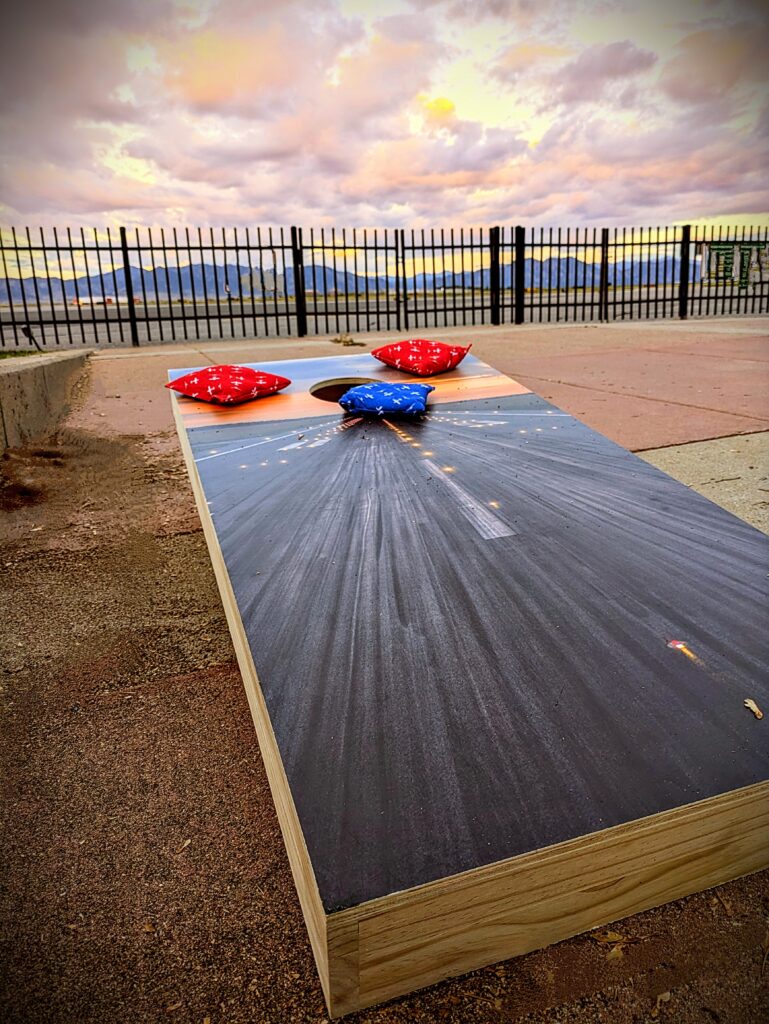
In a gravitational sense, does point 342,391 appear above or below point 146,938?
above

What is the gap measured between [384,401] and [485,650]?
5.59 ft

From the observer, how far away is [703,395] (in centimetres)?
503

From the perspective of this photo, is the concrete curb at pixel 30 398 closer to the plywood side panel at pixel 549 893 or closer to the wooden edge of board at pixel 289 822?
the wooden edge of board at pixel 289 822

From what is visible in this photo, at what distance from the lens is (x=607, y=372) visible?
6160 millimetres

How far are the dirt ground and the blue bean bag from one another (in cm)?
102

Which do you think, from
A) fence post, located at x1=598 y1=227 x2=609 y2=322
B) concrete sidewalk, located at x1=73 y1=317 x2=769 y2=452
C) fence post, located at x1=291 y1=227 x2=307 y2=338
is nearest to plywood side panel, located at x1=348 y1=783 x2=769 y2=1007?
concrete sidewalk, located at x1=73 y1=317 x2=769 y2=452

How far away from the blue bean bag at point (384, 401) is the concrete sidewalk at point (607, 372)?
146 centimetres

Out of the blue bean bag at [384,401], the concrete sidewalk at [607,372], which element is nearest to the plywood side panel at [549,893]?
the blue bean bag at [384,401]

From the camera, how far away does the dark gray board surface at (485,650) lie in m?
0.93

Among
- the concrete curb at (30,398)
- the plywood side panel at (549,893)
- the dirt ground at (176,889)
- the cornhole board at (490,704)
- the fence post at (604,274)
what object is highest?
the fence post at (604,274)

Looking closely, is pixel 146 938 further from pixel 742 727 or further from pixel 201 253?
pixel 201 253

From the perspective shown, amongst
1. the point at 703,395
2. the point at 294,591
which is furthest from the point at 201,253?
the point at 294,591

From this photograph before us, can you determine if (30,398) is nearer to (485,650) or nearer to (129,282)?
(485,650)

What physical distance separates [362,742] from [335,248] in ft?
41.9
